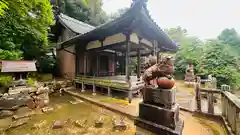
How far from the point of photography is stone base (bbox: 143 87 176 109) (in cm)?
223

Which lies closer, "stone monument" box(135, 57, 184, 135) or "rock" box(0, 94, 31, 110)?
"stone monument" box(135, 57, 184, 135)

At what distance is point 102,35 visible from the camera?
729 cm

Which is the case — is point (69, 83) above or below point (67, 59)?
below

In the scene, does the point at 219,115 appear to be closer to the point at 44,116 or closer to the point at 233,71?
the point at 44,116

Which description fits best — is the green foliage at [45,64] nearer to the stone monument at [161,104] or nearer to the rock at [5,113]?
the rock at [5,113]

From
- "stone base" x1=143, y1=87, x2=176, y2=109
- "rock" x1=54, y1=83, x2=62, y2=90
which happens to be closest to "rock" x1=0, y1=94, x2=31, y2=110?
"rock" x1=54, y1=83, x2=62, y2=90

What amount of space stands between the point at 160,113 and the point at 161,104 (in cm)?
16

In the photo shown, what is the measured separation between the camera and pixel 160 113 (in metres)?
2.30

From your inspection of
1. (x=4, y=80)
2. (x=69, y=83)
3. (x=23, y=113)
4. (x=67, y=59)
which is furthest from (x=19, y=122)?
(x=67, y=59)

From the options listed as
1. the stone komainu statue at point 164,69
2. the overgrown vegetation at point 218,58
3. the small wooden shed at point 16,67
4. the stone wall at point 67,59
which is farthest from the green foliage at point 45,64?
the overgrown vegetation at point 218,58

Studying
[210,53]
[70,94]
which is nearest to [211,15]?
[210,53]

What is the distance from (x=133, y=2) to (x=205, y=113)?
418 cm

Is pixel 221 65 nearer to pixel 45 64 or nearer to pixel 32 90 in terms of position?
pixel 32 90

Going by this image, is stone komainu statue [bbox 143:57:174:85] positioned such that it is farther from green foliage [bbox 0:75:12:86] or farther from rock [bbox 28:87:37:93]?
green foliage [bbox 0:75:12:86]
